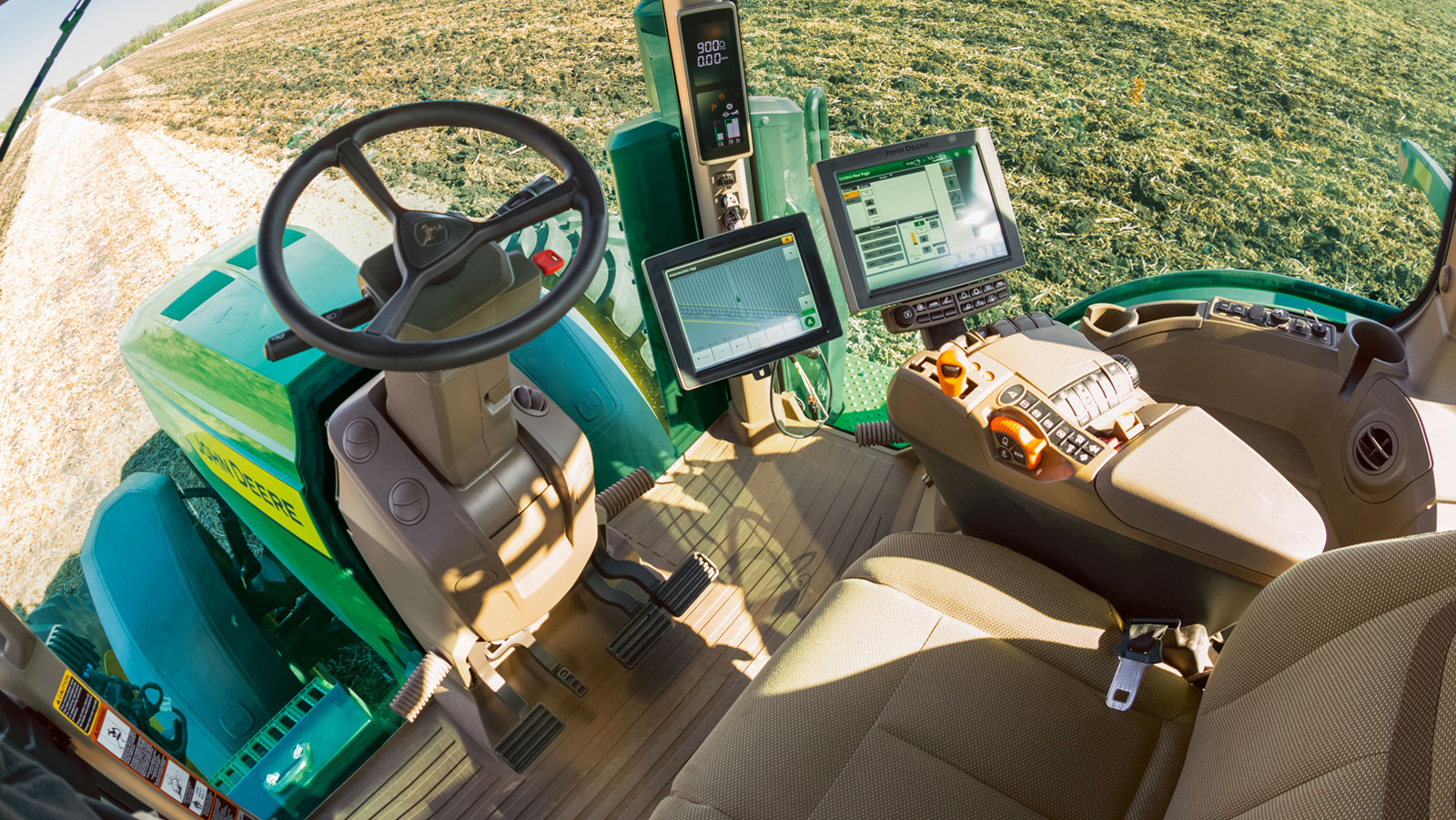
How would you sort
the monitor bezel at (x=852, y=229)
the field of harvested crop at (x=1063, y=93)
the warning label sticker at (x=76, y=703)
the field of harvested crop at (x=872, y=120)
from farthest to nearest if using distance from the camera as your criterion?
the field of harvested crop at (x=1063, y=93) < the field of harvested crop at (x=872, y=120) < the monitor bezel at (x=852, y=229) < the warning label sticker at (x=76, y=703)

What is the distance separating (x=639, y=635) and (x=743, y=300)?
2.97ft

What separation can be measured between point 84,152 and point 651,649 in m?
2.29

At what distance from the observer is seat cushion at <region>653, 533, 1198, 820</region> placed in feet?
3.75

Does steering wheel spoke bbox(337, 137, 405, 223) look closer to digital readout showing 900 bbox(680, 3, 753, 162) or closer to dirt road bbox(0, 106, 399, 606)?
dirt road bbox(0, 106, 399, 606)

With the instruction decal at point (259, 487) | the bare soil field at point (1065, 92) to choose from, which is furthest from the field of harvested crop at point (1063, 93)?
the instruction decal at point (259, 487)

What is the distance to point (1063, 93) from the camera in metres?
6.37

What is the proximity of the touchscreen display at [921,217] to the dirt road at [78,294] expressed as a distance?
1176 mm

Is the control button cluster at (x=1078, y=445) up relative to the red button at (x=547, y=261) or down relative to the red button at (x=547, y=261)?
down

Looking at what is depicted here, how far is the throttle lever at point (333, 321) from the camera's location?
1134mm

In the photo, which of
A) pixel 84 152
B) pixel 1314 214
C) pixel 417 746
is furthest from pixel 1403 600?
pixel 1314 214

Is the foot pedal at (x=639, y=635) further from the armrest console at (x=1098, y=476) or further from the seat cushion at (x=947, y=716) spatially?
the armrest console at (x=1098, y=476)

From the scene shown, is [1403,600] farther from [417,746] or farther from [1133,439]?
[417,746]

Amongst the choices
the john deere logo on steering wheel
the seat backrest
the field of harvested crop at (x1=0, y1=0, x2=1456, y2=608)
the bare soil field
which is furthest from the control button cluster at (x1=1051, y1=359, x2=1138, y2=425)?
the bare soil field

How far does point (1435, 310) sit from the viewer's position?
5.51 ft
